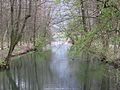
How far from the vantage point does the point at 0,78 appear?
19016mm

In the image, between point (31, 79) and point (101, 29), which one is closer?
point (101, 29)

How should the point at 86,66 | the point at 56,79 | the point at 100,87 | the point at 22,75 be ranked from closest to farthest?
1. the point at 100,87
2. the point at 56,79
3. the point at 22,75
4. the point at 86,66

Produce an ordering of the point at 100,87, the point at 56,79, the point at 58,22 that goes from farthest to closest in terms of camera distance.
→ 1. the point at 56,79
2. the point at 100,87
3. the point at 58,22

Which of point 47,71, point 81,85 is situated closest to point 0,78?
point 47,71

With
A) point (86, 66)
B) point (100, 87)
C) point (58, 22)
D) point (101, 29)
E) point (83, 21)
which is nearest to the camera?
point (101, 29)

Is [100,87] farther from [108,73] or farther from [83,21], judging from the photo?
[83,21]

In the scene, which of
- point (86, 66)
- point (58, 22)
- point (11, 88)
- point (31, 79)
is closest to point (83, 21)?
point (58, 22)

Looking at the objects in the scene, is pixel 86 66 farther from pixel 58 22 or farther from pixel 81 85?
pixel 58 22

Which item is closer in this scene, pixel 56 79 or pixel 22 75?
pixel 56 79

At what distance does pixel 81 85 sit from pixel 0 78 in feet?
19.5

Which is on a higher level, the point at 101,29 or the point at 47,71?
the point at 101,29

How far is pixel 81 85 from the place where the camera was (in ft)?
53.2

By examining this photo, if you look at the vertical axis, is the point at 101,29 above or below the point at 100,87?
above

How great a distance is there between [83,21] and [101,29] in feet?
6.26
